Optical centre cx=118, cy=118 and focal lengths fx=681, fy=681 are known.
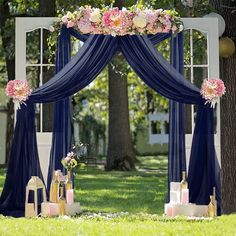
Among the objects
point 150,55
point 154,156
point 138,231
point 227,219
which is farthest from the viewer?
point 154,156

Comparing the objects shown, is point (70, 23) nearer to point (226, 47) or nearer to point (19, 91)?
point (19, 91)

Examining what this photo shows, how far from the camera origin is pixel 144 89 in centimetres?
2995

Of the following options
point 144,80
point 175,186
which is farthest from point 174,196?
point 144,80

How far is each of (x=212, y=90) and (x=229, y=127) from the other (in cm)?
54

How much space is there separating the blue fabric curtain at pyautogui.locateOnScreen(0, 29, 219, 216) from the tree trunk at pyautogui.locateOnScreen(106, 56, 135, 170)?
948 cm

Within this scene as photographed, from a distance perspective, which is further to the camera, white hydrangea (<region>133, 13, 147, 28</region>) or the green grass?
→ the green grass

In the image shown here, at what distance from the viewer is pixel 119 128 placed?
703 inches

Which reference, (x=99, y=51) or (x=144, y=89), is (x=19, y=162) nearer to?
(x=99, y=51)

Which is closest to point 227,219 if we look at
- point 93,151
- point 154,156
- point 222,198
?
point 222,198

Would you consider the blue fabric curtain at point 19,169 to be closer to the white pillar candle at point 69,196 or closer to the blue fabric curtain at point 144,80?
the blue fabric curtain at point 144,80

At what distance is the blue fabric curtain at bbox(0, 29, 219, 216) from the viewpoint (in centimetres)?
800

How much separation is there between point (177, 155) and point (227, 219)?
1.10 meters

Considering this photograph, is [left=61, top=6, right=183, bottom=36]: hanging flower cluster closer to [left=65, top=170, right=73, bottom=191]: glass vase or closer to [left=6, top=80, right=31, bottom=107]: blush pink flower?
[left=6, top=80, right=31, bottom=107]: blush pink flower

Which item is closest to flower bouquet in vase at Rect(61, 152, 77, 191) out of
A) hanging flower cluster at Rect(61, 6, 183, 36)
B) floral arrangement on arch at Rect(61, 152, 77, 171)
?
floral arrangement on arch at Rect(61, 152, 77, 171)
